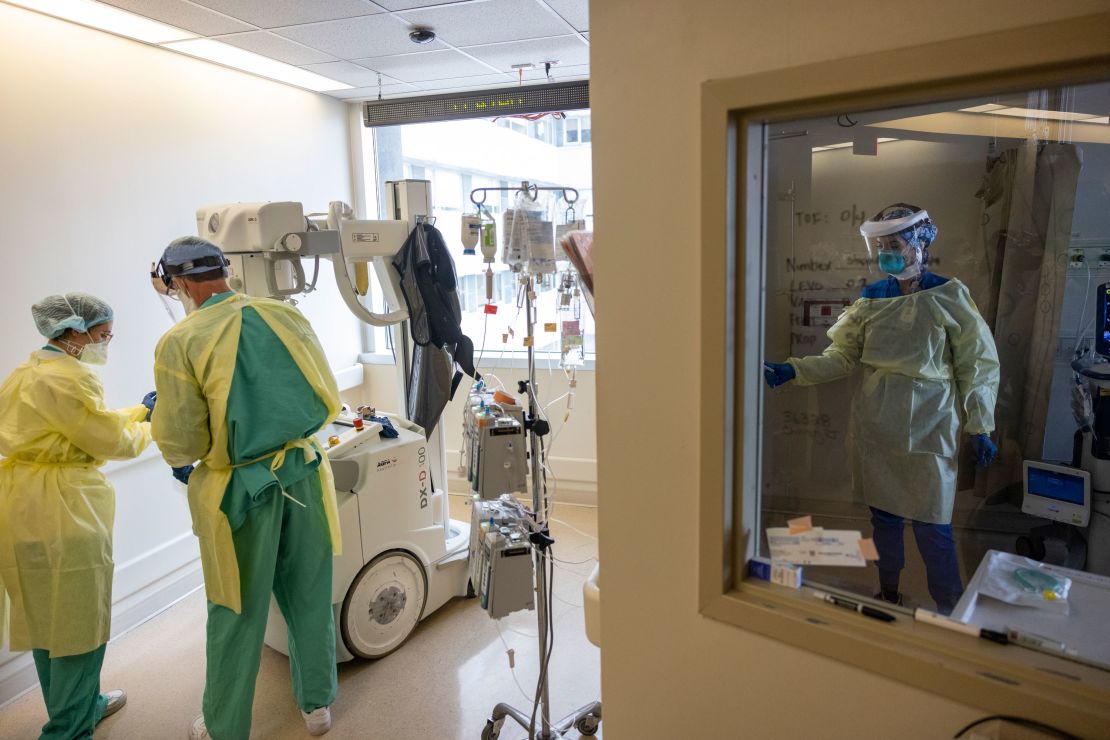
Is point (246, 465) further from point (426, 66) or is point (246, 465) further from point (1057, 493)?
point (1057, 493)

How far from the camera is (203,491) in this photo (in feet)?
6.62

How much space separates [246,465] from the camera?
6.66ft

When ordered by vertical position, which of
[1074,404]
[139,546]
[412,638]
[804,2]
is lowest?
[412,638]

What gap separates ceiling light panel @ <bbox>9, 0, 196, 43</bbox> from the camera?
252 centimetres

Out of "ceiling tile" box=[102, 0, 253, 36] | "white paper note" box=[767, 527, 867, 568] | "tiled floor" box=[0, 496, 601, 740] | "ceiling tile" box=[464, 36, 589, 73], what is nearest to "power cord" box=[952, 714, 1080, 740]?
"white paper note" box=[767, 527, 867, 568]

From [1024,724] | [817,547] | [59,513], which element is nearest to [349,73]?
[59,513]

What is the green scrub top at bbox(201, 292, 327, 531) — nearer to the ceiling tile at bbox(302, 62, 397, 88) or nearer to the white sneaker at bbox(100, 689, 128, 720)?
the white sneaker at bbox(100, 689, 128, 720)

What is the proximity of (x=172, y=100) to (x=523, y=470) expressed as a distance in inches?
102

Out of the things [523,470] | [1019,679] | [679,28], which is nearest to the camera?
[1019,679]

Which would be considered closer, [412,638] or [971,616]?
[971,616]

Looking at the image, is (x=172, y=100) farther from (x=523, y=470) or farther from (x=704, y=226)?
(x=704, y=226)

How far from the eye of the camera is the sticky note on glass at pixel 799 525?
1.28 m

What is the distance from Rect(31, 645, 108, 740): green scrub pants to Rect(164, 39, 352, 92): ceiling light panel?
2.55 metres

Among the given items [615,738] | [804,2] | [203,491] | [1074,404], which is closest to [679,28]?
[804,2]
